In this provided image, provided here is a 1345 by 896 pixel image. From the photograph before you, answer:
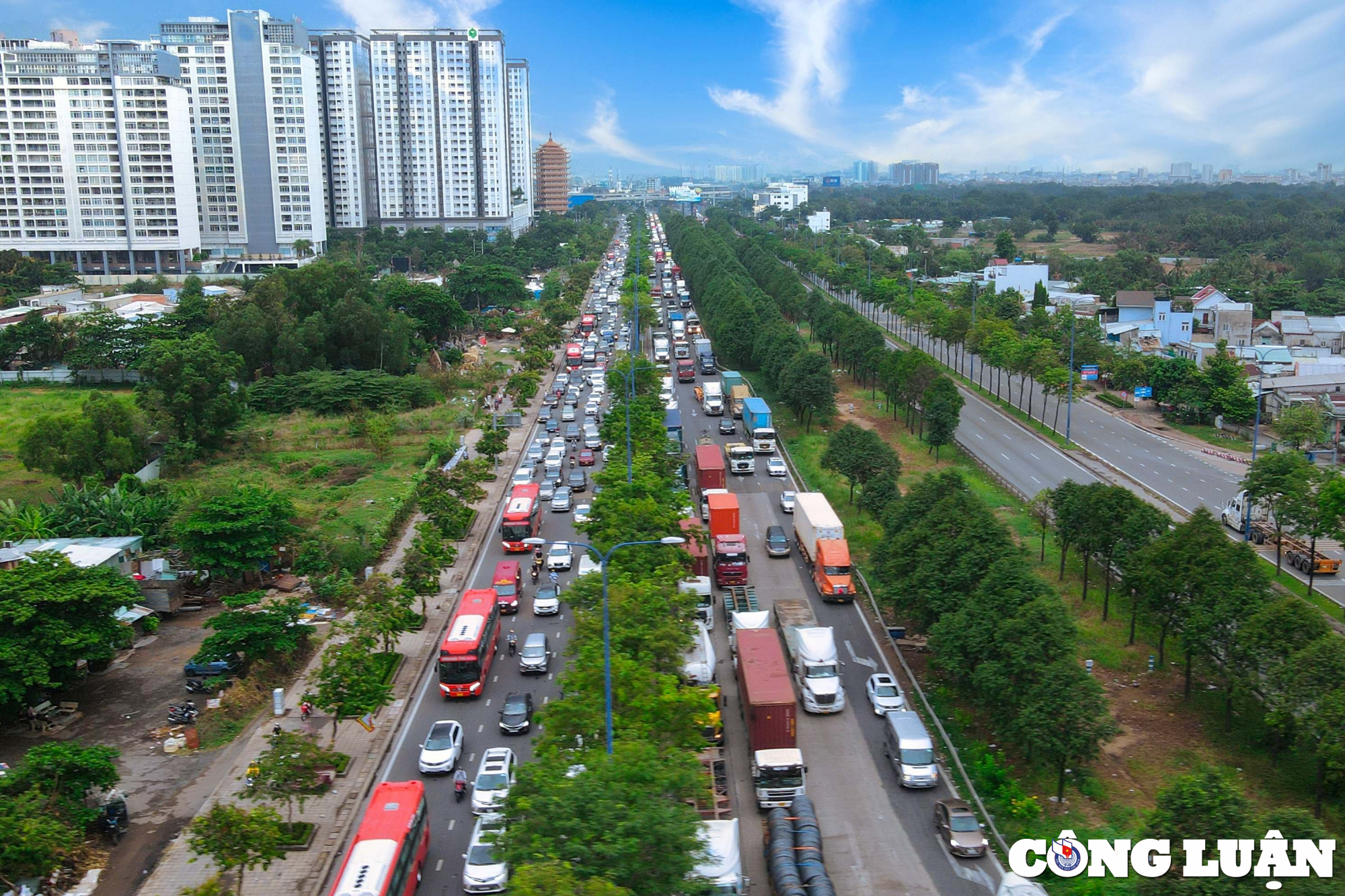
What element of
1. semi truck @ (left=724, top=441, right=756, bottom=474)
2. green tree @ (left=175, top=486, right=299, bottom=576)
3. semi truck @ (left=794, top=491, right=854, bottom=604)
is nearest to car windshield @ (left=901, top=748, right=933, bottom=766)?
semi truck @ (left=794, top=491, right=854, bottom=604)

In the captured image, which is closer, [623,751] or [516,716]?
[623,751]

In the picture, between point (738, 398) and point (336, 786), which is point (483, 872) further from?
point (738, 398)

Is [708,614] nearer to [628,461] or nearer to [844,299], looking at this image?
[628,461]

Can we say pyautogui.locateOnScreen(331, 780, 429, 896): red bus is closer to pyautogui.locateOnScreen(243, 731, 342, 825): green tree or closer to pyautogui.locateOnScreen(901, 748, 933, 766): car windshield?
pyautogui.locateOnScreen(243, 731, 342, 825): green tree

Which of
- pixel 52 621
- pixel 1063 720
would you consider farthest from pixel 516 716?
pixel 1063 720

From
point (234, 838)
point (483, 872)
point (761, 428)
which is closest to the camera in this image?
point (234, 838)

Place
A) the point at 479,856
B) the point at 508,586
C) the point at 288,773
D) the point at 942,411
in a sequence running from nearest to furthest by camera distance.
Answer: the point at 479,856 → the point at 288,773 → the point at 508,586 → the point at 942,411
